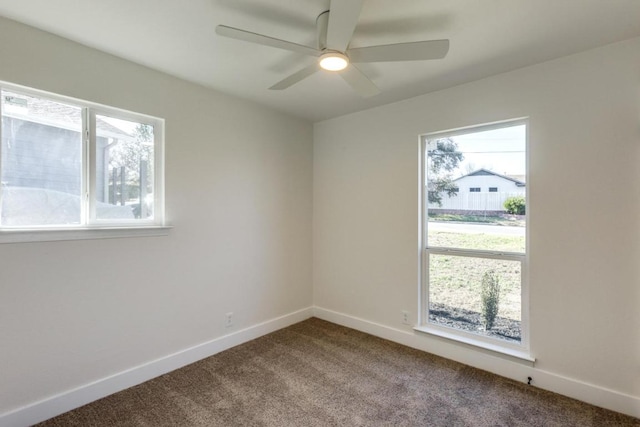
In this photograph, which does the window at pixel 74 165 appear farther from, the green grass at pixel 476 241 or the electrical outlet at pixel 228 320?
the green grass at pixel 476 241

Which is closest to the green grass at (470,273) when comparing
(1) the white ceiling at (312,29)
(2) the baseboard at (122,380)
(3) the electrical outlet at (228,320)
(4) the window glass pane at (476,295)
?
(4) the window glass pane at (476,295)

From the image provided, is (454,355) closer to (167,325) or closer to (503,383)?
(503,383)

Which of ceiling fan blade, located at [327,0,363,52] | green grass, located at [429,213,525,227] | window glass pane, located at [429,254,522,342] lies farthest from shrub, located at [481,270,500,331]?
ceiling fan blade, located at [327,0,363,52]

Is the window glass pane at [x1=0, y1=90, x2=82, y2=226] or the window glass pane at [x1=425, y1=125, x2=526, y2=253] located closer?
the window glass pane at [x1=0, y1=90, x2=82, y2=226]

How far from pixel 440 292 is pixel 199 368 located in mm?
2307

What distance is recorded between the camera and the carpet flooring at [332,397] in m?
1.97

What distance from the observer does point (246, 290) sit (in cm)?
317

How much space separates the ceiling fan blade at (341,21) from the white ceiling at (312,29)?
0.78 ft

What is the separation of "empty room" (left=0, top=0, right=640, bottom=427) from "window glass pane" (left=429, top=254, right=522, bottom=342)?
0.7 inches

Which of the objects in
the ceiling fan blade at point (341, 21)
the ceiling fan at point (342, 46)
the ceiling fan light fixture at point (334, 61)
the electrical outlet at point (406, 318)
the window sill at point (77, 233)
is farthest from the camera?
the electrical outlet at point (406, 318)

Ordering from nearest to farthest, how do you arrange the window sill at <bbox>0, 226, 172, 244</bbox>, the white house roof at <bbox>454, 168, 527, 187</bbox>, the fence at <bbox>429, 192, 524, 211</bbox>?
the window sill at <bbox>0, 226, 172, 244</bbox>
the white house roof at <bbox>454, 168, 527, 187</bbox>
the fence at <bbox>429, 192, 524, 211</bbox>

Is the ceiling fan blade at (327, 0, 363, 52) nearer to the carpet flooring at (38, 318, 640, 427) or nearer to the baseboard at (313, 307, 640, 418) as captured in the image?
the carpet flooring at (38, 318, 640, 427)

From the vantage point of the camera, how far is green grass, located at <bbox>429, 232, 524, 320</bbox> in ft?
8.31

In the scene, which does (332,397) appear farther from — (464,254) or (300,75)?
(300,75)
